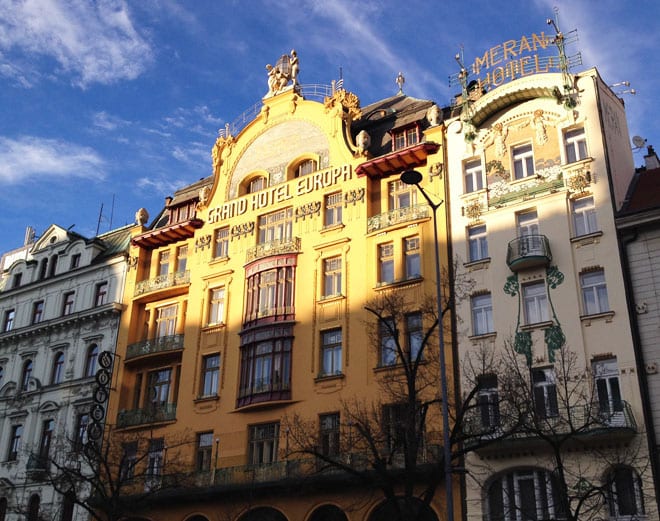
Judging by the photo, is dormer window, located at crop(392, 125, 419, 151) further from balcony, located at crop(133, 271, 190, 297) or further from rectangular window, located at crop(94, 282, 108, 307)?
rectangular window, located at crop(94, 282, 108, 307)

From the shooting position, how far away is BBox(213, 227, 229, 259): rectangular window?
44625 mm

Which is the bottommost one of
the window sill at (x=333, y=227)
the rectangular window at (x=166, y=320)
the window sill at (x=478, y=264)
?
the window sill at (x=478, y=264)

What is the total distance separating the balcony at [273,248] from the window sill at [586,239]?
1448cm

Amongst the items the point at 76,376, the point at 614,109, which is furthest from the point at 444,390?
the point at 76,376

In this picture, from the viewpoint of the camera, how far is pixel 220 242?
4503 centimetres

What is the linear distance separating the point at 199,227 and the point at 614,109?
23651 millimetres

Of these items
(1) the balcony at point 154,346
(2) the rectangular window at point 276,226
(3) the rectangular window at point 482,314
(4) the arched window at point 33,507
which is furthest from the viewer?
(1) the balcony at point 154,346

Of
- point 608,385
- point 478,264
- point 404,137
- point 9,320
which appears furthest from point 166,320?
point 608,385

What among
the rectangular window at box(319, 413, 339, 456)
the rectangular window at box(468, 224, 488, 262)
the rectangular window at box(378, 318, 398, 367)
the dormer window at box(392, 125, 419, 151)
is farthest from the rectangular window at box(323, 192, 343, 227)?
the rectangular window at box(319, 413, 339, 456)

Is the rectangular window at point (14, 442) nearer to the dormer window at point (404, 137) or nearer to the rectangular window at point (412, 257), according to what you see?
the rectangular window at point (412, 257)

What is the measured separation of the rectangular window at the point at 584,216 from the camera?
32688 millimetres

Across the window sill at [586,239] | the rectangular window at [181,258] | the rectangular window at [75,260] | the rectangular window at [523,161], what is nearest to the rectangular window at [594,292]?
the window sill at [586,239]

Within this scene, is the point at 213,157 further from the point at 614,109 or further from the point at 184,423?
the point at 614,109

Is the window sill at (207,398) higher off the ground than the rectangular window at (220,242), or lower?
lower
